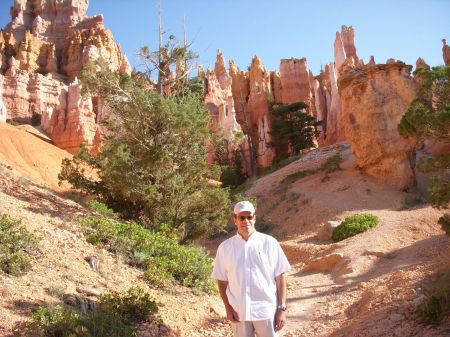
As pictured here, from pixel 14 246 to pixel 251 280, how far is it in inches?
188

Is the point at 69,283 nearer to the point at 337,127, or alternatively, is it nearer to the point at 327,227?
the point at 327,227

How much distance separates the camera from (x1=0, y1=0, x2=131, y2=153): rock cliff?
41156 mm

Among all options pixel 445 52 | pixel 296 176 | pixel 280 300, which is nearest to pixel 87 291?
pixel 280 300

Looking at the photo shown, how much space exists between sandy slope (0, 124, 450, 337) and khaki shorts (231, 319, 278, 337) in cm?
241

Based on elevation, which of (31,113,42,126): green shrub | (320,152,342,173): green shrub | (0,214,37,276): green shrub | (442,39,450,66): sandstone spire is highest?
(442,39,450,66): sandstone spire

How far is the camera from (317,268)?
13188mm

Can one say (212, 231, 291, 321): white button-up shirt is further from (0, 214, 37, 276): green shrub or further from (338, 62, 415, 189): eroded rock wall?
(338, 62, 415, 189): eroded rock wall

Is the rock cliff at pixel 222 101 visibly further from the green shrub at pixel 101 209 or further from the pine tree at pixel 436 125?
the pine tree at pixel 436 125

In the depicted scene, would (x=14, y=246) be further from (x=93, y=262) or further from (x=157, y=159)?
(x=157, y=159)

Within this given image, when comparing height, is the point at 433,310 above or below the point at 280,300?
below

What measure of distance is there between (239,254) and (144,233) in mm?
6138

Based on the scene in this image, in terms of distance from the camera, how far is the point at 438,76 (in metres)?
9.37

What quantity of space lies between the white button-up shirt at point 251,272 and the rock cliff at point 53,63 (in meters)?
28.5

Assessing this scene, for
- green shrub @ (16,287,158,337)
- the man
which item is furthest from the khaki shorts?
green shrub @ (16,287,158,337)
